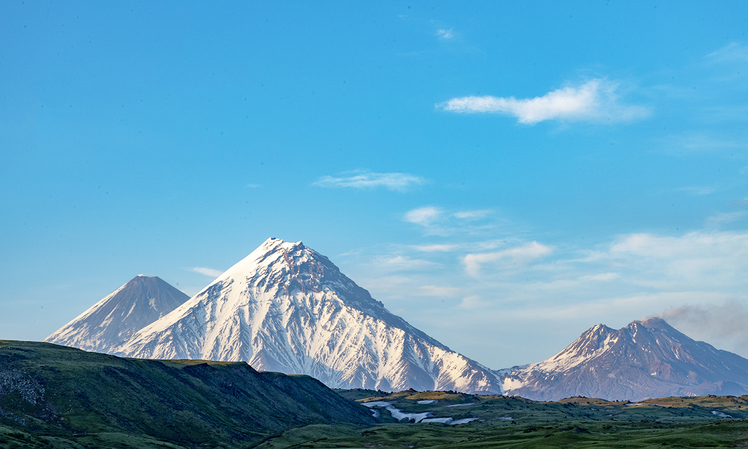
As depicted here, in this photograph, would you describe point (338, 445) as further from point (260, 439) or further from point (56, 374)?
point (56, 374)

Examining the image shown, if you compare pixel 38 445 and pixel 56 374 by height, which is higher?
pixel 56 374

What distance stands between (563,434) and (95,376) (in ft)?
399

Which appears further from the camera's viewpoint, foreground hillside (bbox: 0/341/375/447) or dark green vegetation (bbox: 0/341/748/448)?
foreground hillside (bbox: 0/341/375/447)

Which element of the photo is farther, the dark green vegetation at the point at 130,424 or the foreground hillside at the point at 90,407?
the foreground hillside at the point at 90,407

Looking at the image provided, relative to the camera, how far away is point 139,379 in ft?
634

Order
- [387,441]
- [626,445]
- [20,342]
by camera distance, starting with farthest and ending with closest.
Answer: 1. [20,342]
2. [387,441]
3. [626,445]

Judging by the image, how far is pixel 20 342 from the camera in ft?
646

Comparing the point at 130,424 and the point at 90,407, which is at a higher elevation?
the point at 90,407

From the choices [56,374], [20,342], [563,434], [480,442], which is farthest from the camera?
[20,342]

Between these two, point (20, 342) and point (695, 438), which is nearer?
point (695, 438)

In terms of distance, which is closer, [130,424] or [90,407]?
[90,407]

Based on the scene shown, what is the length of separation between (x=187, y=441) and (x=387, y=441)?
2129 inches

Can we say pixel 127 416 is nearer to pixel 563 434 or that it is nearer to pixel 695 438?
pixel 563 434

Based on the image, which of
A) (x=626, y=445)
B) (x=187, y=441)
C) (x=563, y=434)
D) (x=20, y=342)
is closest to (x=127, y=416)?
(x=187, y=441)
